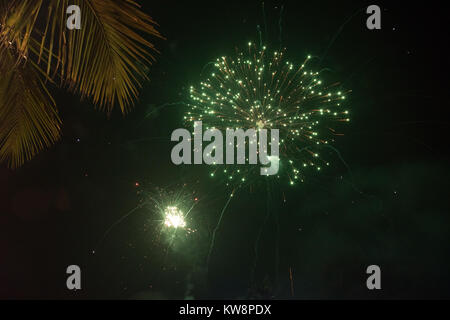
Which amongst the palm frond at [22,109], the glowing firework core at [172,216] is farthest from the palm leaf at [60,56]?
the glowing firework core at [172,216]

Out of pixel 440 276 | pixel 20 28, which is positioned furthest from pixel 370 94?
pixel 20 28

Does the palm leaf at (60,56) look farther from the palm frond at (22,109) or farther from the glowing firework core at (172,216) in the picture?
the glowing firework core at (172,216)

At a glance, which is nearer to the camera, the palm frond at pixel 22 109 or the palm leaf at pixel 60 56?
the palm leaf at pixel 60 56

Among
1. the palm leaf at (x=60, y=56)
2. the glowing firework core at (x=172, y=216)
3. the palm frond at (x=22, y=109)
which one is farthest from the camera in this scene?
the glowing firework core at (x=172, y=216)

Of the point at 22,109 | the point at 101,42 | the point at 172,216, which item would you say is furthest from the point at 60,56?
the point at 172,216

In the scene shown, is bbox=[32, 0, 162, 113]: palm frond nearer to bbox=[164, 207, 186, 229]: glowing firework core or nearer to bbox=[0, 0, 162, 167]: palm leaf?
bbox=[0, 0, 162, 167]: palm leaf

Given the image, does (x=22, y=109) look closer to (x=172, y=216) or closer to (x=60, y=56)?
(x=60, y=56)

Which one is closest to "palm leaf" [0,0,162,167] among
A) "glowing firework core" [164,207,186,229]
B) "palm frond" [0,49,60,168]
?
"palm frond" [0,49,60,168]

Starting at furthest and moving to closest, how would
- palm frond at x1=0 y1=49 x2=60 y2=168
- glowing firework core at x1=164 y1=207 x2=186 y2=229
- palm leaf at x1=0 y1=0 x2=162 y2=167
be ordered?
1. glowing firework core at x1=164 y1=207 x2=186 y2=229
2. palm frond at x1=0 y1=49 x2=60 y2=168
3. palm leaf at x1=0 y1=0 x2=162 y2=167

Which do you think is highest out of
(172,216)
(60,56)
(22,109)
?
(60,56)

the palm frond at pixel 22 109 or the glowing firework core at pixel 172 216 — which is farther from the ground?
the palm frond at pixel 22 109
